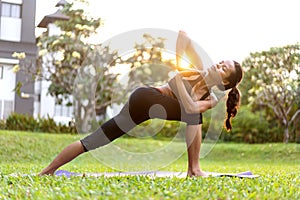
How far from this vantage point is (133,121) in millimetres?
3719

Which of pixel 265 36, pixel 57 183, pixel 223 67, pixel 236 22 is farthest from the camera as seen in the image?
pixel 265 36

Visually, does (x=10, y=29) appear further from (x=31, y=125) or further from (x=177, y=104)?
(x=177, y=104)

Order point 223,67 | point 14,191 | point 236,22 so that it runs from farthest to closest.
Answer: point 236,22 → point 223,67 → point 14,191

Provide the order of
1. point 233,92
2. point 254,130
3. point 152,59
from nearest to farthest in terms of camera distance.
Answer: point 233,92 → point 152,59 → point 254,130

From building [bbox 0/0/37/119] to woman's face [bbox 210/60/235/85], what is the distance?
991 cm

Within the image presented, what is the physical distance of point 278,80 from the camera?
10.8 meters

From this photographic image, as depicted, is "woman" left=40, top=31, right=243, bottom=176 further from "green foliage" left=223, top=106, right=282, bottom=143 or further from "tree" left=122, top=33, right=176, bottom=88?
"green foliage" left=223, top=106, right=282, bottom=143

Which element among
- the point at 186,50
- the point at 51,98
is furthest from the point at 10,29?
the point at 186,50

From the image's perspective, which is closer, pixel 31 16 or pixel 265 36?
pixel 265 36

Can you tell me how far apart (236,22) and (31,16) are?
19.0 feet

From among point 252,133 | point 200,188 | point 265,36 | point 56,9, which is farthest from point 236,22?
point 200,188

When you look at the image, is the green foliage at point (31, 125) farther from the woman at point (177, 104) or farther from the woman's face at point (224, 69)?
the woman's face at point (224, 69)

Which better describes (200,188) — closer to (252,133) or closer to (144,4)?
(144,4)

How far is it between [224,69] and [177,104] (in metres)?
0.39
